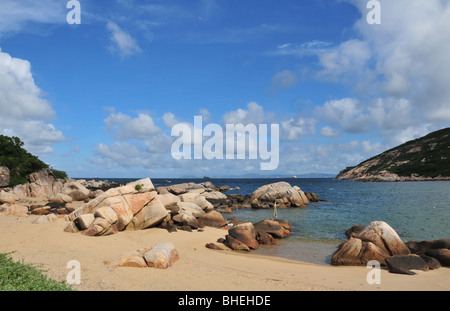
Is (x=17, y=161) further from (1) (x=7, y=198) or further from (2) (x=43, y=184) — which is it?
(1) (x=7, y=198)

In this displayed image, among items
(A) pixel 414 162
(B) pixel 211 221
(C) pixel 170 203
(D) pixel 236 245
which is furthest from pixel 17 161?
(A) pixel 414 162

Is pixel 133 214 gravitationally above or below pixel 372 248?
above

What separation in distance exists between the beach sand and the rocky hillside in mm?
120074

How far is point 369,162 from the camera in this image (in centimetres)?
17488

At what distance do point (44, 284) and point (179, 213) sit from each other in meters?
18.6

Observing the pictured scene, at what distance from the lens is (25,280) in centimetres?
914

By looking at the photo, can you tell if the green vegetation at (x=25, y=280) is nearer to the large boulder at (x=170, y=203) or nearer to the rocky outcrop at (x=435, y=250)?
the large boulder at (x=170, y=203)

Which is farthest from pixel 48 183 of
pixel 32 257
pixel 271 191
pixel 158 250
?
pixel 158 250

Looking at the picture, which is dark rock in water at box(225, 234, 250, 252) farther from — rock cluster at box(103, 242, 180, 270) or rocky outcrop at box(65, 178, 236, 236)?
rock cluster at box(103, 242, 180, 270)

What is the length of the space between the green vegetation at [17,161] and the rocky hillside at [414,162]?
13017 centimetres

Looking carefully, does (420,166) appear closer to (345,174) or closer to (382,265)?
(345,174)

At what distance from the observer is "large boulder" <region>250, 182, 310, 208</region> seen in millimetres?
48125

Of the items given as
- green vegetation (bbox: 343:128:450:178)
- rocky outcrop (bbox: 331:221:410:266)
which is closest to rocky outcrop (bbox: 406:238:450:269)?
rocky outcrop (bbox: 331:221:410:266)

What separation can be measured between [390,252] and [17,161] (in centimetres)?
5958
